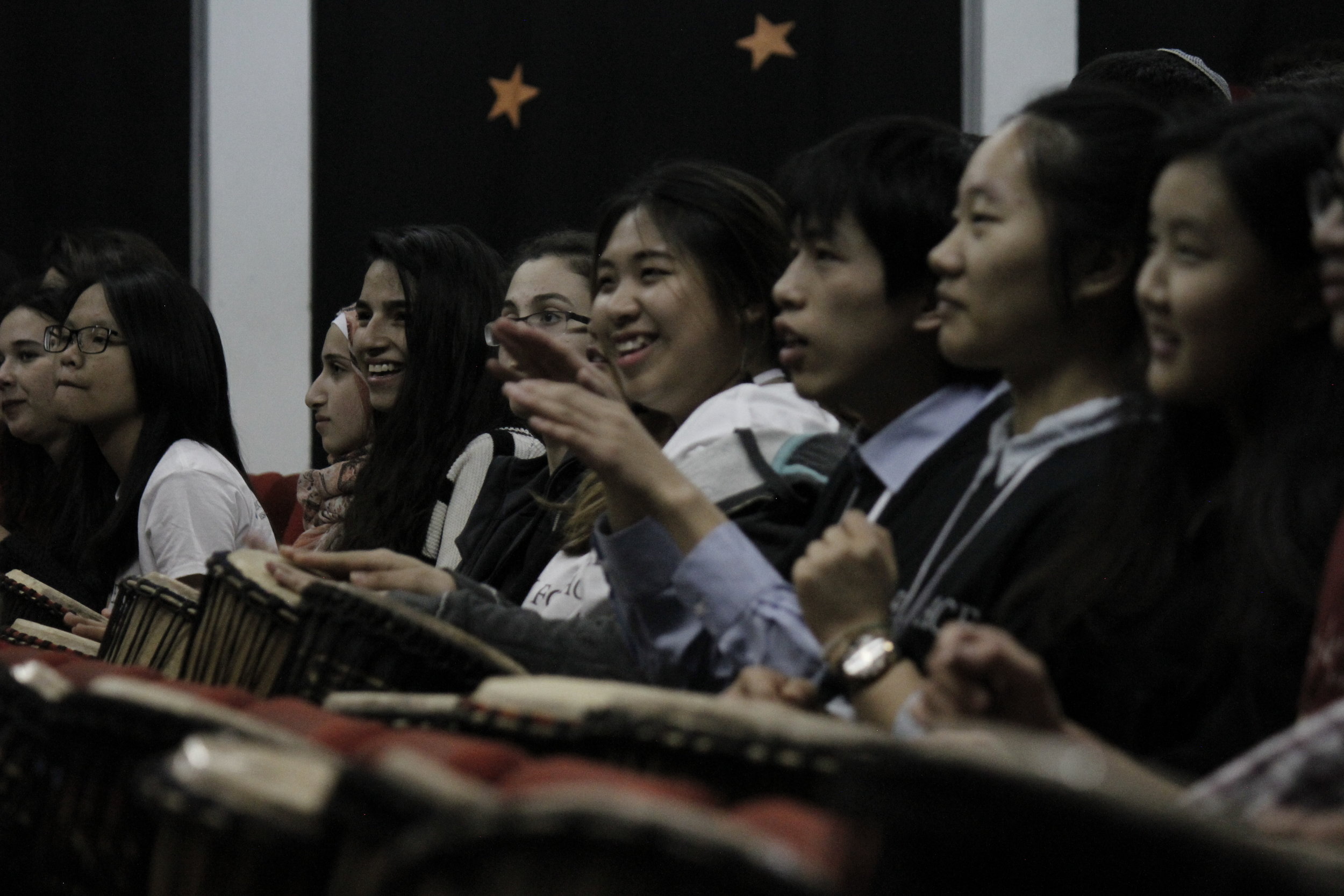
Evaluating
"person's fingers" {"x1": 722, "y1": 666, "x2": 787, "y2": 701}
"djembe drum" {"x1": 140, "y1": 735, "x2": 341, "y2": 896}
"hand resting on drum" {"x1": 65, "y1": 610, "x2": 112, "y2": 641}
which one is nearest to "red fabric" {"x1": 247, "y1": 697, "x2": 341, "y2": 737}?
"djembe drum" {"x1": 140, "y1": 735, "x2": 341, "y2": 896}

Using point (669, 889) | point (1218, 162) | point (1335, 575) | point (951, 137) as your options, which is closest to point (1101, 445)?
point (1218, 162)

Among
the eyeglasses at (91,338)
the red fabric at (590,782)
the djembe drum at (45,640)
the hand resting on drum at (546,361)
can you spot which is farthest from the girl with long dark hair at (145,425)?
the red fabric at (590,782)

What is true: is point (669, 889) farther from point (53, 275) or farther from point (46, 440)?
point (53, 275)

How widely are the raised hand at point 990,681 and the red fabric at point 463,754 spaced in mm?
339

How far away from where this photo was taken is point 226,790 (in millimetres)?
951

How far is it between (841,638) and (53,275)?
379 centimetres

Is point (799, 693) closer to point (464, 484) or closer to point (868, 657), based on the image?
point (868, 657)

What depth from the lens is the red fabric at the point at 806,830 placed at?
88cm

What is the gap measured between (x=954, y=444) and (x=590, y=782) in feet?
3.35

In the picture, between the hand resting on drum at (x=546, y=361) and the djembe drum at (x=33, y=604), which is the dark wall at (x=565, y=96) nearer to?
the djembe drum at (x=33, y=604)

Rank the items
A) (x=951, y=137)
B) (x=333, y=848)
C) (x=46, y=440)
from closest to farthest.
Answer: (x=333, y=848) < (x=951, y=137) < (x=46, y=440)

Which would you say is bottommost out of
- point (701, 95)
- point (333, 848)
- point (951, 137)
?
point (333, 848)

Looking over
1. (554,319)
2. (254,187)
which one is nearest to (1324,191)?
(554,319)

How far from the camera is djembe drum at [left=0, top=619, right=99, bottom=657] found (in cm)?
258
